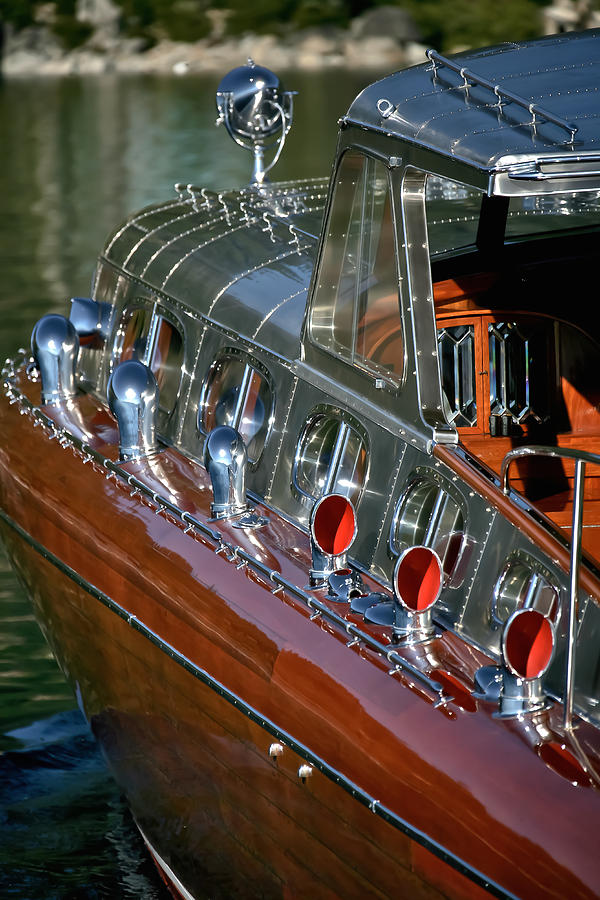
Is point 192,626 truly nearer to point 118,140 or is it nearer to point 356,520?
point 356,520

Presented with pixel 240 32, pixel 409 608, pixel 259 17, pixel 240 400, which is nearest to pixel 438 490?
pixel 409 608

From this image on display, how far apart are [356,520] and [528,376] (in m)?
0.80

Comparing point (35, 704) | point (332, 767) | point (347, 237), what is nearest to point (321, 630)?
point (332, 767)

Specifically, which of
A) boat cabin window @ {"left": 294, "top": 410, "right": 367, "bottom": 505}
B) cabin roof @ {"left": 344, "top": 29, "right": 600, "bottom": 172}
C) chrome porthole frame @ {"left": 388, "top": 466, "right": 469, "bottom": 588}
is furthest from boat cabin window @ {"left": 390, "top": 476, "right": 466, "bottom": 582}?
cabin roof @ {"left": 344, "top": 29, "right": 600, "bottom": 172}

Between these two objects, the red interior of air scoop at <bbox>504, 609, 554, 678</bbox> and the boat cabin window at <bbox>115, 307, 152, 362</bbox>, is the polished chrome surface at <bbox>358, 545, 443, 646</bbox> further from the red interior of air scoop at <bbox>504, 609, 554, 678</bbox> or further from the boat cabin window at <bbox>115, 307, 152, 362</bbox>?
the boat cabin window at <bbox>115, 307, 152, 362</bbox>

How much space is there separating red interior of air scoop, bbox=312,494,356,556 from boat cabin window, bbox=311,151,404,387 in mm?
329

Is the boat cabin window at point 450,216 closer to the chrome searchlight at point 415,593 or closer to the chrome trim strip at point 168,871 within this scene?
the chrome searchlight at point 415,593

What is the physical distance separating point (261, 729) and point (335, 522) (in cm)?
50

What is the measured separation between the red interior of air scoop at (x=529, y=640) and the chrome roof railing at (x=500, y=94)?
0.98m

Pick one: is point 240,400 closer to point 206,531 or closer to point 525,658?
point 206,531

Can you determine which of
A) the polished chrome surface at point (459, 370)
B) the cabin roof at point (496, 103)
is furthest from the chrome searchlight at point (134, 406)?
the cabin roof at point (496, 103)

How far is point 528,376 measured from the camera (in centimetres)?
390

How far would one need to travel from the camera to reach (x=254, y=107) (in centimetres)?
557

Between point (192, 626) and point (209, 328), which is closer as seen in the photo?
point (192, 626)
